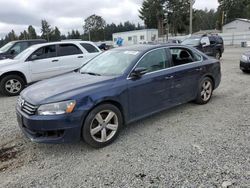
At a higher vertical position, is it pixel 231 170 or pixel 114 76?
pixel 114 76

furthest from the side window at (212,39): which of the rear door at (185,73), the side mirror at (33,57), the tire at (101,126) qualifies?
the tire at (101,126)

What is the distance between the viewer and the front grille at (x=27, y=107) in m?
3.36

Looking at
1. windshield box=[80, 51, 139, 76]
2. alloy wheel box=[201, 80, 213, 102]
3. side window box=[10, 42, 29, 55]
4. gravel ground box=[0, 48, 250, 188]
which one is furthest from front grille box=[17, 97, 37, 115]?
side window box=[10, 42, 29, 55]

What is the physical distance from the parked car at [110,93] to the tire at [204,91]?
0.02 m

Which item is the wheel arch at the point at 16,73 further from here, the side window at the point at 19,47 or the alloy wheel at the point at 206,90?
the alloy wheel at the point at 206,90

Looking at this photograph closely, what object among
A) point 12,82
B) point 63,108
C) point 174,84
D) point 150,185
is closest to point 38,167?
point 63,108

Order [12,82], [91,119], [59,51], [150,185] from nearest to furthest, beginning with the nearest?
[150,185] < [91,119] < [12,82] < [59,51]

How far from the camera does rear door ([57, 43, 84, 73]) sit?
26.9ft

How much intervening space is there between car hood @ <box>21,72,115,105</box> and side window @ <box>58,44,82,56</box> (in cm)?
431

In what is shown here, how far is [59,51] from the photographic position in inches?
323

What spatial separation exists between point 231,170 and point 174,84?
6.79 feet

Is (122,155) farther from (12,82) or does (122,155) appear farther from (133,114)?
(12,82)

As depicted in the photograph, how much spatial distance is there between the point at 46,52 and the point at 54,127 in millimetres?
5365

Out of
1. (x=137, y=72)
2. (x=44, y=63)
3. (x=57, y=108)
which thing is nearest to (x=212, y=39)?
(x=44, y=63)
